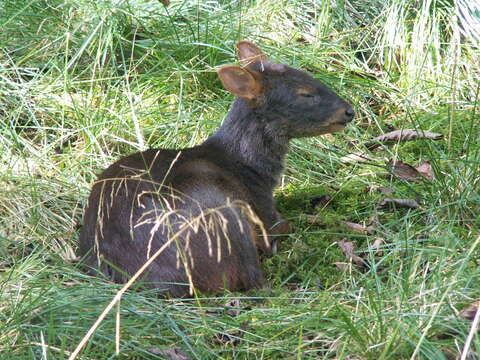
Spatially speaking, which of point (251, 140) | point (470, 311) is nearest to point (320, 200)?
point (251, 140)

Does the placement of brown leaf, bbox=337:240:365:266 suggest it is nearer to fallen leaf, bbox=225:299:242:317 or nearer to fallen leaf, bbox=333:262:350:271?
fallen leaf, bbox=333:262:350:271

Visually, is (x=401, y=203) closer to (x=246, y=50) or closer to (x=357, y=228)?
(x=357, y=228)

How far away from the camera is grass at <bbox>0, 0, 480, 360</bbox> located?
9.78 ft

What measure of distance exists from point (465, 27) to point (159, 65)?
8.10 feet

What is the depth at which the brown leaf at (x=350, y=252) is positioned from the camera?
13.4ft

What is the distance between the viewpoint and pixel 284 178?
5.28m

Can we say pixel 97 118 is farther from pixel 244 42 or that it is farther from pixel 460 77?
pixel 460 77

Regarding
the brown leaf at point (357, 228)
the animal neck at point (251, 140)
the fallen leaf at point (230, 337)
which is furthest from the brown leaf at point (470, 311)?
the animal neck at point (251, 140)

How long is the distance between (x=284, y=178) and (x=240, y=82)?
3.35 feet

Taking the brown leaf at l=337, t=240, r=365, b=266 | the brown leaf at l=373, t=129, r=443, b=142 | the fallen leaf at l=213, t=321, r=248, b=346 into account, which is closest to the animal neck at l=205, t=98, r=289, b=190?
the brown leaf at l=337, t=240, r=365, b=266

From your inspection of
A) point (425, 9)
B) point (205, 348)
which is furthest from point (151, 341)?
point (425, 9)

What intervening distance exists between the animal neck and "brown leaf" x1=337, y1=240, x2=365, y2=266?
2.24 feet

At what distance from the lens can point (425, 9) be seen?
6117mm

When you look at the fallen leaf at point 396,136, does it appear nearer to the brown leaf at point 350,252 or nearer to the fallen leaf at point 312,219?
the fallen leaf at point 312,219
